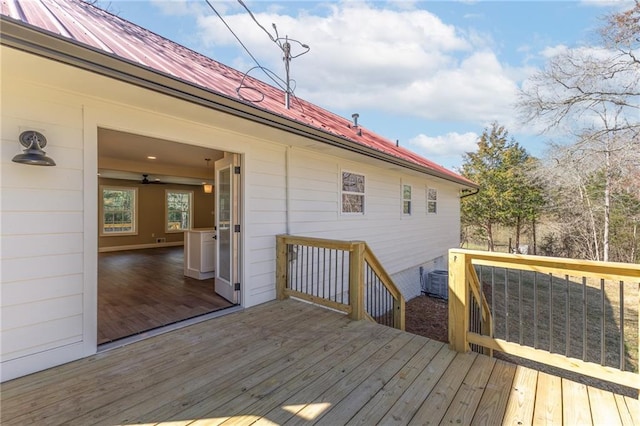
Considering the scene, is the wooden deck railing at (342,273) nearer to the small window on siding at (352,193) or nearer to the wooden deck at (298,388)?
the wooden deck at (298,388)

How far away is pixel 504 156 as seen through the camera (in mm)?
15969

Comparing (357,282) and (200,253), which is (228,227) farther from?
(357,282)

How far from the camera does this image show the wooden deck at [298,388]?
183cm

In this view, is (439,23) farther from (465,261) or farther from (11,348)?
(11,348)

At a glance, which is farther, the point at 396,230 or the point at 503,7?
the point at 396,230

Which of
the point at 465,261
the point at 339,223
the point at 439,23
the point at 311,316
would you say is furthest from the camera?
the point at 439,23

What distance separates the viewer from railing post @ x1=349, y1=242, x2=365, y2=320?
11.4ft

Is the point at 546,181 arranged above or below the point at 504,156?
below

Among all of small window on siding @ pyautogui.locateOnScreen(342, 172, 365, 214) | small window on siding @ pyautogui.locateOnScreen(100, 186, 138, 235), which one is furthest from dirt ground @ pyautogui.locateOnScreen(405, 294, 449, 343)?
small window on siding @ pyautogui.locateOnScreen(100, 186, 138, 235)

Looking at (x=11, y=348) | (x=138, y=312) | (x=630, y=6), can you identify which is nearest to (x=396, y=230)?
(x=138, y=312)

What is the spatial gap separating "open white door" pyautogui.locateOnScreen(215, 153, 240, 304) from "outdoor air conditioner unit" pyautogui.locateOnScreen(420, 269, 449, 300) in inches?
260

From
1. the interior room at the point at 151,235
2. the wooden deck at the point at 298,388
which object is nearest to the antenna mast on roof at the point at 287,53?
the interior room at the point at 151,235

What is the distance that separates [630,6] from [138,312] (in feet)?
43.4

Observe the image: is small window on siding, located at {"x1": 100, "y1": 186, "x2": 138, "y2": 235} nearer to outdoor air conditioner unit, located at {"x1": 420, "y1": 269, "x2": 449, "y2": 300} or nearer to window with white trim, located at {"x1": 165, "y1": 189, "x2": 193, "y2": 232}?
window with white trim, located at {"x1": 165, "y1": 189, "x2": 193, "y2": 232}
